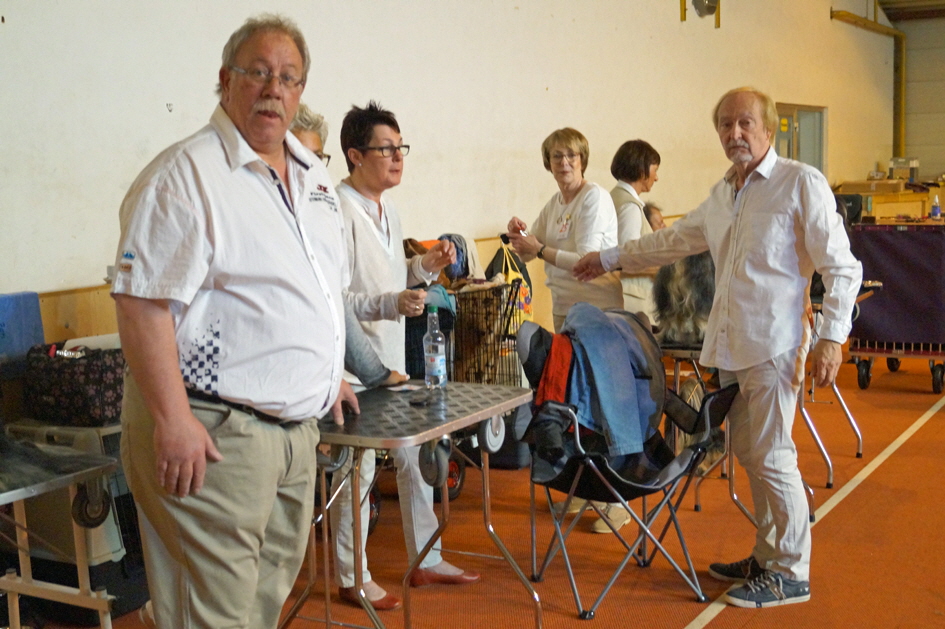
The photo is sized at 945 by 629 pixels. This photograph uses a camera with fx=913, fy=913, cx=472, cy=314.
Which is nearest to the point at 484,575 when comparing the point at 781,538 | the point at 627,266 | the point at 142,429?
the point at 781,538

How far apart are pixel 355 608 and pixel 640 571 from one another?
3.52ft

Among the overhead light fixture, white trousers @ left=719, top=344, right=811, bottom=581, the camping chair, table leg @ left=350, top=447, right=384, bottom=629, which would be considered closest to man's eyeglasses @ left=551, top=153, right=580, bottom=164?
the camping chair

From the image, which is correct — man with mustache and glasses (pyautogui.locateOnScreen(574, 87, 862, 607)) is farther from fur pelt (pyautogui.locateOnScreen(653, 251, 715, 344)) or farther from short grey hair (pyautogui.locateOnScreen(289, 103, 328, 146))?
short grey hair (pyautogui.locateOnScreen(289, 103, 328, 146))

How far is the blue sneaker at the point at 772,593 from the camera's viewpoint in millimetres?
3092

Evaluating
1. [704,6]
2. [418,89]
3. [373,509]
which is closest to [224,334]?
[373,509]

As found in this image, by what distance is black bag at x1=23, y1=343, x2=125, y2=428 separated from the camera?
313cm

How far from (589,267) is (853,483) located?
1826 millimetres

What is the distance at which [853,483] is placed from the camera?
174 inches

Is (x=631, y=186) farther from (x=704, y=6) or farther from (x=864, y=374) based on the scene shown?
(x=704, y=6)

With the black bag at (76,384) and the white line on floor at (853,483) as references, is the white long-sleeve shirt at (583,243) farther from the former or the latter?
→ the black bag at (76,384)

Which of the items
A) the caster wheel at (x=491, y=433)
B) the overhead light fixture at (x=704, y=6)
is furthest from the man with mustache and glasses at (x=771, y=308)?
the overhead light fixture at (x=704, y=6)

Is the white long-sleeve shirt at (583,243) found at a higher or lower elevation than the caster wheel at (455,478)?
higher

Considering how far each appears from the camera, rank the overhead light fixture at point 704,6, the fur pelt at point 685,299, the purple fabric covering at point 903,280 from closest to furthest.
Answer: the fur pelt at point 685,299
the purple fabric covering at point 903,280
the overhead light fixture at point 704,6

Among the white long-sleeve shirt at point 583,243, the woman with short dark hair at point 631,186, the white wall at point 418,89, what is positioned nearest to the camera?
the white wall at point 418,89
